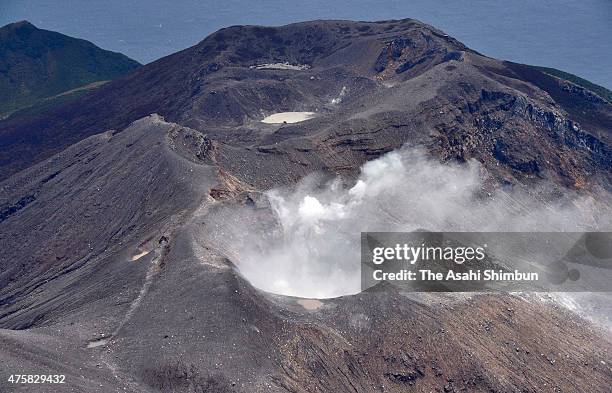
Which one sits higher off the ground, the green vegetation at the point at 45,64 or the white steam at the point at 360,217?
the green vegetation at the point at 45,64

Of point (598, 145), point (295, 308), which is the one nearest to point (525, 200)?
point (598, 145)

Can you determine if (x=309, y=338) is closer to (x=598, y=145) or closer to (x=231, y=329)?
(x=231, y=329)

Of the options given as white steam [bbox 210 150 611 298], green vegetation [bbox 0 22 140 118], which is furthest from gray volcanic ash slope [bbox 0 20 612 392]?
green vegetation [bbox 0 22 140 118]

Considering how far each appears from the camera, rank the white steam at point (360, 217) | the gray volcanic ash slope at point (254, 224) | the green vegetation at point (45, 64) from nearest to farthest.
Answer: the gray volcanic ash slope at point (254, 224), the white steam at point (360, 217), the green vegetation at point (45, 64)

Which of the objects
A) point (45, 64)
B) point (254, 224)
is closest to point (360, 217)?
point (254, 224)

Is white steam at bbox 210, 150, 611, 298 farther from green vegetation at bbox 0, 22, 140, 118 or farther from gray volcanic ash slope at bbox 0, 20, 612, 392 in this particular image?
green vegetation at bbox 0, 22, 140, 118

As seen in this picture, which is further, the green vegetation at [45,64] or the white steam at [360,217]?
the green vegetation at [45,64]

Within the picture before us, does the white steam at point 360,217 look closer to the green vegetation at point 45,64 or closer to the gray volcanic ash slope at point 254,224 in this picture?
the gray volcanic ash slope at point 254,224

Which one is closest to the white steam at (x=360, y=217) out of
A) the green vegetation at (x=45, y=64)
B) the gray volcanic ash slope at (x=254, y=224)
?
the gray volcanic ash slope at (x=254, y=224)

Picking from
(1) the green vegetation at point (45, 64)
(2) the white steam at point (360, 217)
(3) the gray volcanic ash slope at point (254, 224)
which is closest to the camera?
(3) the gray volcanic ash slope at point (254, 224)
